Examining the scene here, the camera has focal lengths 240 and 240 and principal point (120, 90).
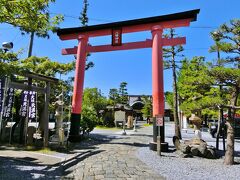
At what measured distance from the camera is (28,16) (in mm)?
5387

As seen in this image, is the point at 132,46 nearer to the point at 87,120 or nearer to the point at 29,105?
the point at 87,120

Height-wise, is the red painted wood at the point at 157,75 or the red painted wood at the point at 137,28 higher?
the red painted wood at the point at 137,28

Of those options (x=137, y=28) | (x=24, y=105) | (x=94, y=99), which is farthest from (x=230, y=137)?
(x=94, y=99)

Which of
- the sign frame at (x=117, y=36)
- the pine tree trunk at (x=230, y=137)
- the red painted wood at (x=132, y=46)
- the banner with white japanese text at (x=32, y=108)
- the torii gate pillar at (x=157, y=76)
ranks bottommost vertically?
the pine tree trunk at (x=230, y=137)

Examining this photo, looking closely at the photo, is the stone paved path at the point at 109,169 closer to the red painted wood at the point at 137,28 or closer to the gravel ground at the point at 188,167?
the gravel ground at the point at 188,167

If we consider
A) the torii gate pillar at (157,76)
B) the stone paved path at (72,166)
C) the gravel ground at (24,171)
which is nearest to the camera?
the gravel ground at (24,171)

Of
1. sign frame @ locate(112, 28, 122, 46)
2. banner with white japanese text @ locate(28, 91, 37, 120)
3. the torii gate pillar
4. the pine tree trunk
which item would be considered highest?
sign frame @ locate(112, 28, 122, 46)

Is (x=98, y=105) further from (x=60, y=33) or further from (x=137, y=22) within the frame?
(x=137, y=22)

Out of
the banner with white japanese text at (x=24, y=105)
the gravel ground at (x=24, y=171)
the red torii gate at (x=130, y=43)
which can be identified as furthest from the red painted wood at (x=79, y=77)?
the gravel ground at (x=24, y=171)

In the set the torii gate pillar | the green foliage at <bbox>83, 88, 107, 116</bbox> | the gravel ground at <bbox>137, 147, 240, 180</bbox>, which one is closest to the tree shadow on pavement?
the gravel ground at <bbox>137, 147, 240, 180</bbox>

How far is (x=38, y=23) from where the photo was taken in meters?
5.67

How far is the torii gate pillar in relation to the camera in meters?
10.6

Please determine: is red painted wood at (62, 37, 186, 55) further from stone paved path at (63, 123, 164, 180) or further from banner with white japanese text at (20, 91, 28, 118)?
stone paved path at (63, 123, 164, 180)

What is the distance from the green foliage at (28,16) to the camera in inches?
196
